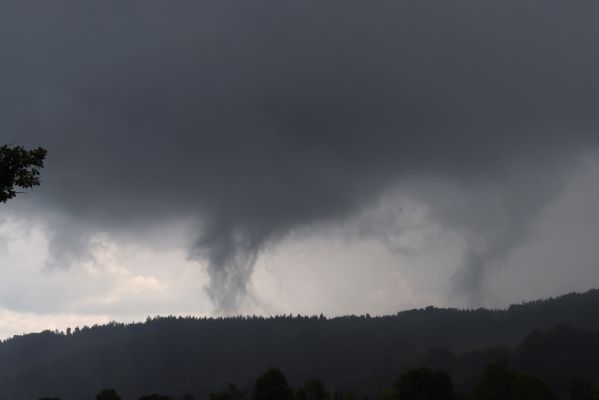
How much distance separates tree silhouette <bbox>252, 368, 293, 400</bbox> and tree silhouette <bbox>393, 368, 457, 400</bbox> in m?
28.3

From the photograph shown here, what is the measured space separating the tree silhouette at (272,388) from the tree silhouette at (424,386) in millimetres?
28333

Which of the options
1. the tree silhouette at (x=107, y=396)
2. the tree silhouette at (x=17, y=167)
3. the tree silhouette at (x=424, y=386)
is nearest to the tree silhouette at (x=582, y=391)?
the tree silhouette at (x=424, y=386)

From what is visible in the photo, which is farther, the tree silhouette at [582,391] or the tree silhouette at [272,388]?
the tree silhouette at [272,388]

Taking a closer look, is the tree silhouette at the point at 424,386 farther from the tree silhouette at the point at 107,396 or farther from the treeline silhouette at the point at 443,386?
the tree silhouette at the point at 107,396

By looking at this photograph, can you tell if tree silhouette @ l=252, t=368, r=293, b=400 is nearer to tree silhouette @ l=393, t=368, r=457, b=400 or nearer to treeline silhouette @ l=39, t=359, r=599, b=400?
treeline silhouette @ l=39, t=359, r=599, b=400

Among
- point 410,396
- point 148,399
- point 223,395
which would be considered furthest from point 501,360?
point 148,399

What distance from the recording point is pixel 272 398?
175m

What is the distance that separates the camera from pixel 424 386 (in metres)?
176

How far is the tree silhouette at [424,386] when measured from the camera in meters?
175

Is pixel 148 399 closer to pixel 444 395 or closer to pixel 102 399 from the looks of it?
pixel 102 399

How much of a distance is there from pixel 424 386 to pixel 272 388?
37.6m

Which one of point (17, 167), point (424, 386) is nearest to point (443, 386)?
point (424, 386)

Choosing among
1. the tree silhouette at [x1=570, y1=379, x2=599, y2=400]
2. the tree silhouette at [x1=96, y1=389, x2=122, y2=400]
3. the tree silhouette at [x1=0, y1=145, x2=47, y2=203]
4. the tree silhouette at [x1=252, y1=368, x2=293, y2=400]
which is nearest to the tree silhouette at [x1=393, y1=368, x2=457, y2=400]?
the tree silhouette at [x1=252, y1=368, x2=293, y2=400]

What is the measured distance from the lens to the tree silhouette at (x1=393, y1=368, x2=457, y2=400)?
175 metres
